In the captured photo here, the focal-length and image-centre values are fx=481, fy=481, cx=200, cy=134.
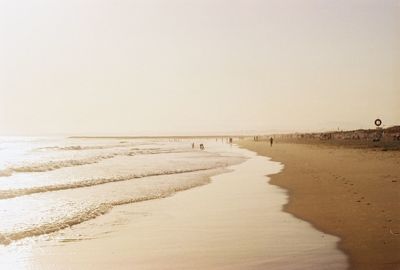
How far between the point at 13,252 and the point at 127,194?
33.9 ft

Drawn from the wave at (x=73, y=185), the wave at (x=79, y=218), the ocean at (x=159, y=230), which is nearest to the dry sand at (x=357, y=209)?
the ocean at (x=159, y=230)

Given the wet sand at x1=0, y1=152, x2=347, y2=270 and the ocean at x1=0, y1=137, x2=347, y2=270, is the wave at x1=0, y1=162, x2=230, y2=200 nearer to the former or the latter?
the ocean at x1=0, y1=137, x2=347, y2=270

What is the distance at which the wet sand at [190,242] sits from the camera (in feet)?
30.4

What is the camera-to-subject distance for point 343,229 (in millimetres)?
11867

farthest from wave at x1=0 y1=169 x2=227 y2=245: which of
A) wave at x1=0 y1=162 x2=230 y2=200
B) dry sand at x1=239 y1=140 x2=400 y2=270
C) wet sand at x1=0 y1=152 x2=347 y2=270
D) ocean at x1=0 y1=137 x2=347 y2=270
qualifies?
dry sand at x1=239 y1=140 x2=400 y2=270

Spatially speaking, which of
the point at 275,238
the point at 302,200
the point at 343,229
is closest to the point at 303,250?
the point at 275,238

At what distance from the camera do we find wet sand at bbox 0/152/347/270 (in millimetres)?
9280

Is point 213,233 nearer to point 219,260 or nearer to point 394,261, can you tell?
point 219,260

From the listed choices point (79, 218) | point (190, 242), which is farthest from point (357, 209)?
point (79, 218)

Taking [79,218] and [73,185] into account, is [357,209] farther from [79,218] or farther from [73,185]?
[73,185]

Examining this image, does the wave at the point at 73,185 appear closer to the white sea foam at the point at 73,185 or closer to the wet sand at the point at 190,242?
the white sea foam at the point at 73,185

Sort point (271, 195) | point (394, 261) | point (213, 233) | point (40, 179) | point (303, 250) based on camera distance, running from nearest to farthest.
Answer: point (394, 261)
point (303, 250)
point (213, 233)
point (271, 195)
point (40, 179)

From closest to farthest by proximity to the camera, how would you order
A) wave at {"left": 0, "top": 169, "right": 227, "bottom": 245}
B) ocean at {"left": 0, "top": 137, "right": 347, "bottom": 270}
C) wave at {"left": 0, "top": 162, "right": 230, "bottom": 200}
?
ocean at {"left": 0, "top": 137, "right": 347, "bottom": 270} < wave at {"left": 0, "top": 169, "right": 227, "bottom": 245} < wave at {"left": 0, "top": 162, "right": 230, "bottom": 200}

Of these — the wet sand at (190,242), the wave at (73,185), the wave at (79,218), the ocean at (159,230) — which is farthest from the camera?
the wave at (73,185)
